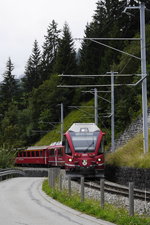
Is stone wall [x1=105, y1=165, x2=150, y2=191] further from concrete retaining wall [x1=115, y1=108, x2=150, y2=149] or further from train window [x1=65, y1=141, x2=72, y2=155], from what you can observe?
concrete retaining wall [x1=115, y1=108, x2=150, y2=149]

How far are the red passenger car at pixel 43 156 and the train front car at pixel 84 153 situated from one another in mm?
17860

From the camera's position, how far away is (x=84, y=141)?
33438mm

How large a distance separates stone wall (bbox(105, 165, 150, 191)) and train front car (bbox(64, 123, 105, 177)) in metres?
1.14

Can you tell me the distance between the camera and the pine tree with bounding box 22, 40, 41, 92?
138000mm

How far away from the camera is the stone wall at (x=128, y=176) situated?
26.5 metres

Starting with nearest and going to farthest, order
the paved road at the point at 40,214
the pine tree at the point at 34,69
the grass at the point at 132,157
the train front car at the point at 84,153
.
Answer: the paved road at the point at 40,214
the grass at the point at 132,157
the train front car at the point at 84,153
the pine tree at the point at 34,69

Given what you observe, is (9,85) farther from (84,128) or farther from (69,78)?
(84,128)

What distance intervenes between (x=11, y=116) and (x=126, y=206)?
9932 centimetres

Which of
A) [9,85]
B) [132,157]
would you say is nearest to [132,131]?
[132,157]

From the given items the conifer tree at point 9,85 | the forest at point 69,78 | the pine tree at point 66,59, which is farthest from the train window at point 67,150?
the conifer tree at point 9,85

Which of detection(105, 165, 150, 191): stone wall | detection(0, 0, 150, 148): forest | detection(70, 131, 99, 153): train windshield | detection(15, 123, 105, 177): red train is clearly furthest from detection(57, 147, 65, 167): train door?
detection(70, 131, 99, 153): train windshield

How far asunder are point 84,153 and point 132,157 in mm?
2887

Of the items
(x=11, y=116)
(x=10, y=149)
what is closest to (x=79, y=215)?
(x=10, y=149)

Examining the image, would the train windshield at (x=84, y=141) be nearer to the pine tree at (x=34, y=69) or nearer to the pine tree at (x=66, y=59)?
the pine tree at (x=66, y=59)
